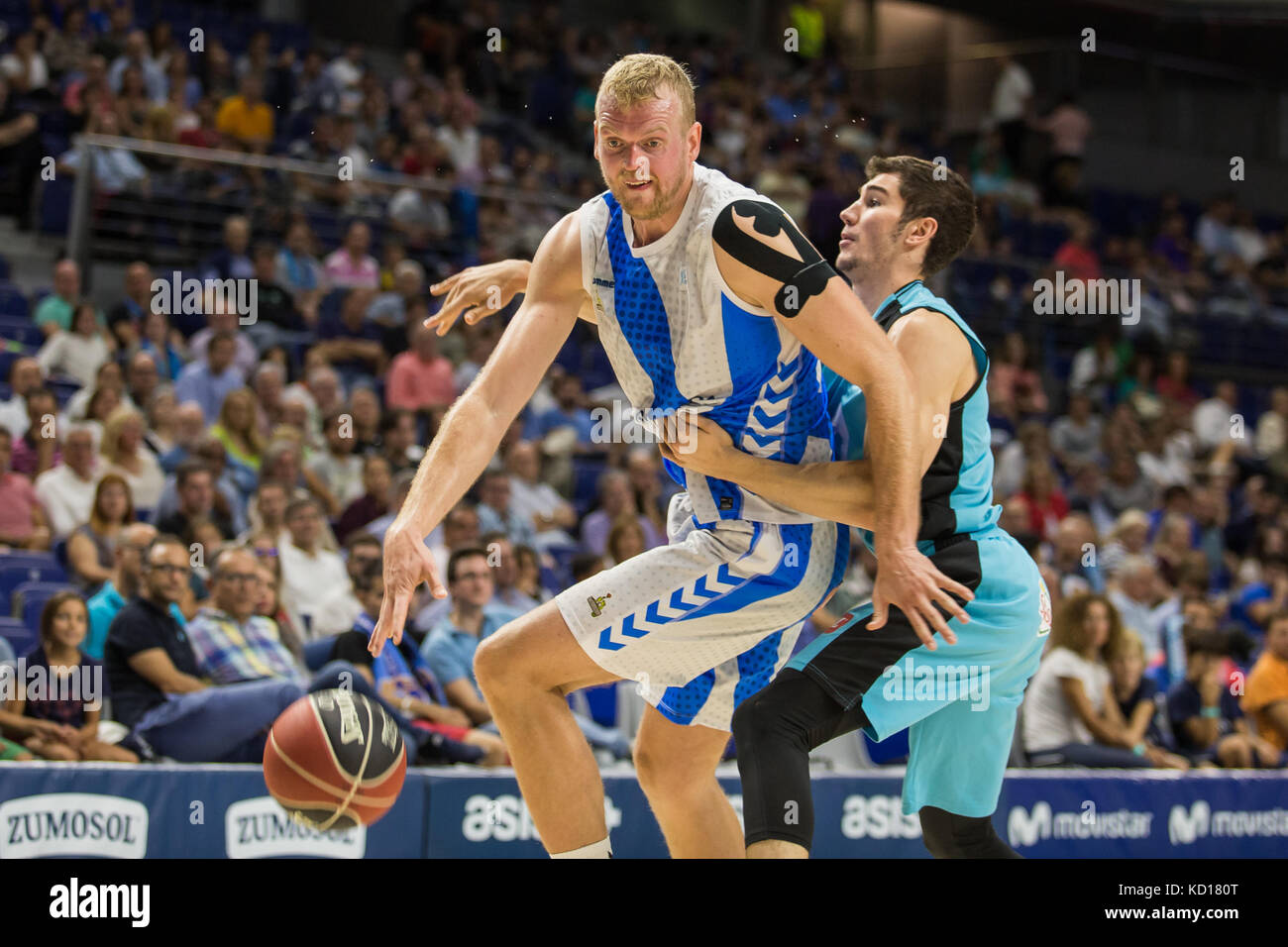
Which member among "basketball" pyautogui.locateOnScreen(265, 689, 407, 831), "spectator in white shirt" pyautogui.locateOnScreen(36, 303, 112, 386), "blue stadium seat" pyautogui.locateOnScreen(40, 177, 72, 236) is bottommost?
"basketball" pyautogui.locateOnScreen(265, 689, 407, 831)

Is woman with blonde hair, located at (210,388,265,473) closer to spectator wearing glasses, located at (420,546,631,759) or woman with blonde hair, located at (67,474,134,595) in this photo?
woman with blonde hair, located at (67,474,134,595)

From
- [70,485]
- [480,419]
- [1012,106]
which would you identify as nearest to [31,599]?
[70,485]

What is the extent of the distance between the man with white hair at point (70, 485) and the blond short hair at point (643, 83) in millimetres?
5288

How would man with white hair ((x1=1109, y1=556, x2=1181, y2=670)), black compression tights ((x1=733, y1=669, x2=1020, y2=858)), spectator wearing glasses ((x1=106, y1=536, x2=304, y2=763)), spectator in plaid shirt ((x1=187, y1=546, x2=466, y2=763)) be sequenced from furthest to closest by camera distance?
man with white hair ((x1=1109, y1=556, x2=1181, y2=670)) → spectator in plaid shirt ((x1=187, y1=546, x2=466, y2=763)) → spectator wearing glasses ((x1=106, y1=536, x2=304, y2=763)) → black compression tights ((x1=733, y1=669, x2=1020, y2=858))

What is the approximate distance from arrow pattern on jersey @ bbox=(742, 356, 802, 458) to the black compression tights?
57 centimetres

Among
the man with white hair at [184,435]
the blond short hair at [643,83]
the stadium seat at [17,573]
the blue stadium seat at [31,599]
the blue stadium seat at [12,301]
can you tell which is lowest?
the blue stadium seat at [31,599]

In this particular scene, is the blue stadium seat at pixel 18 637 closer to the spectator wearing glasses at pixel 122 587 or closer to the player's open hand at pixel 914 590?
the spectator wearing glasses at pixel 122 587

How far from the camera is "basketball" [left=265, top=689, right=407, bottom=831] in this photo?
3896 mm

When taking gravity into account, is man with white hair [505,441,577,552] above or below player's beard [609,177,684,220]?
below

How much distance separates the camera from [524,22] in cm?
1448

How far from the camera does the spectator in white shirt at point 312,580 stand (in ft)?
24.3

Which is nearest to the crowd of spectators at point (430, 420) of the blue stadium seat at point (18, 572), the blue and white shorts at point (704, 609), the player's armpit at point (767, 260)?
the blue stadium seat at point (18, 572)

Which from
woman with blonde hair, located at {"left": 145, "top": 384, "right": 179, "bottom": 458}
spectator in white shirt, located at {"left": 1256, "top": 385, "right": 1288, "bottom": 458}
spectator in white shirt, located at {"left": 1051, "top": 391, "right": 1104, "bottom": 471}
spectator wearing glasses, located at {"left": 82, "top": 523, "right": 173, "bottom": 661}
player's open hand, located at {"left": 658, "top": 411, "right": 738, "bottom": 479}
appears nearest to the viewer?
player's open hand, located at {"left": 658, "top": 411, "right": 738, "bottom": 479}

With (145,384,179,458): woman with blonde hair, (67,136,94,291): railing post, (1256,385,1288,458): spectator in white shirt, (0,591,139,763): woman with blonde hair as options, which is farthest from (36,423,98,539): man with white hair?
(1256,385,1288,458): spectator in white shirt
